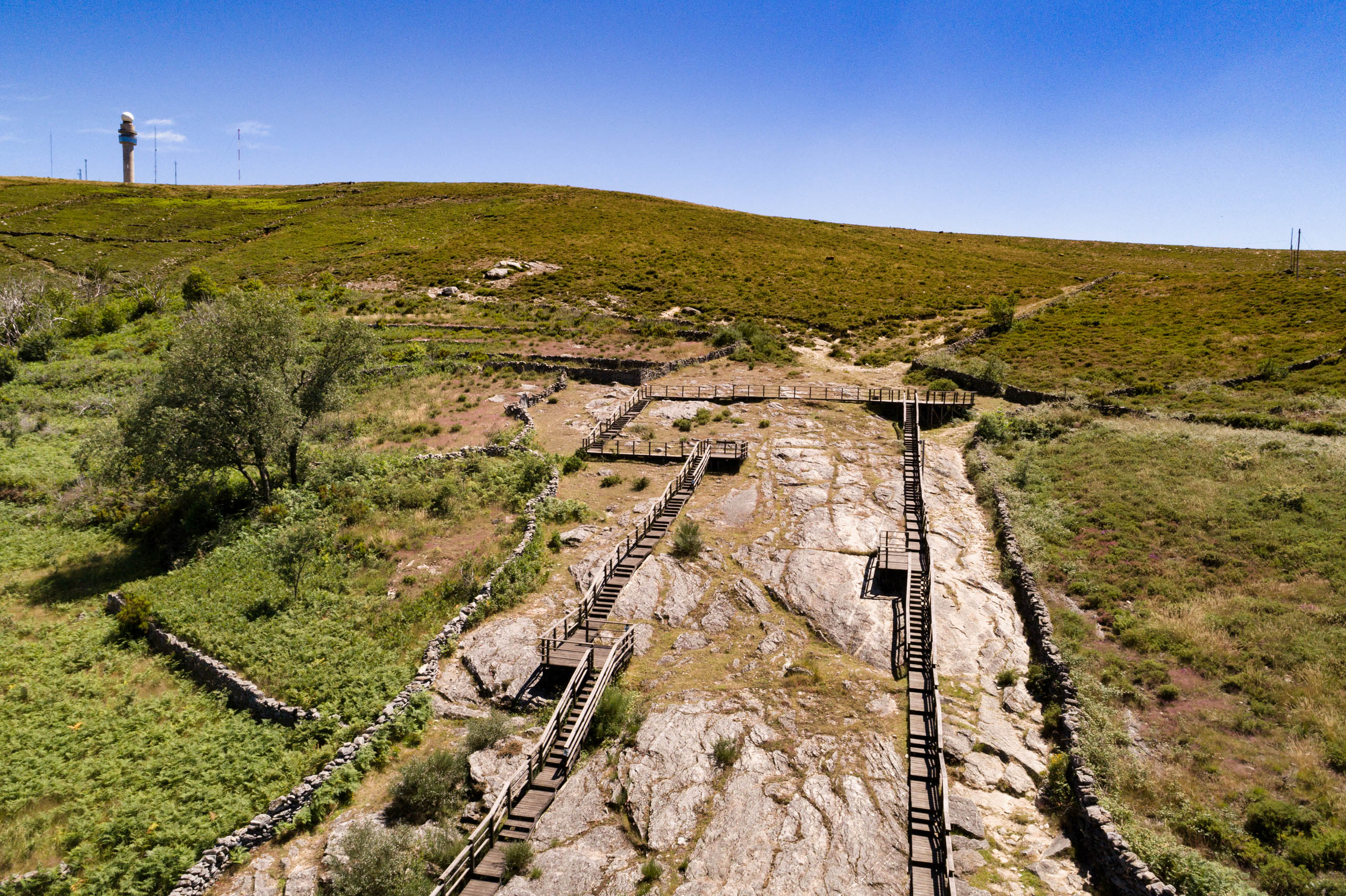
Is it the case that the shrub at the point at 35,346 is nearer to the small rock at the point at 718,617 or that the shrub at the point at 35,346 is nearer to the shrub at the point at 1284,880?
the small rock at the point at 718,617

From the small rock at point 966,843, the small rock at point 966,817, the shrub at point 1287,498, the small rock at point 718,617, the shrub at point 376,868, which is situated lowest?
the shrub at point 376,868

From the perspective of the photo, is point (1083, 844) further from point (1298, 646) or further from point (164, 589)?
point (164, 589)

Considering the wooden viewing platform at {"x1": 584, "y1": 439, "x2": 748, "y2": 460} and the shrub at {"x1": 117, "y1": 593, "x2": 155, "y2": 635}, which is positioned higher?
the wooden viewing platform at {"x1": 584, "y1": 439, "x2": 748, "y2": 460}

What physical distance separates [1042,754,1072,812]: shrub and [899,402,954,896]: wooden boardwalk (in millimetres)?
2554

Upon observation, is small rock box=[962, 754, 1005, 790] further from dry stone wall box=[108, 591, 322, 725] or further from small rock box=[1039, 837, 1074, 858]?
dry stone wall box=[108, 591, 322, 725]

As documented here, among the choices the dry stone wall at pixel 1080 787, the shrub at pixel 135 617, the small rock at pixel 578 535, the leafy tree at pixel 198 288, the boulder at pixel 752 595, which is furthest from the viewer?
the leafy tree at pixel 198 288

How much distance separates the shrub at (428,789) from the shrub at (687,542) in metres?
12.3

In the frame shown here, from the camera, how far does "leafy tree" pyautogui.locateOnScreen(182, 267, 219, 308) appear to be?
7125 centimetres

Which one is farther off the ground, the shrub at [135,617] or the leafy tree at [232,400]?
the leafy tree at [232,400]

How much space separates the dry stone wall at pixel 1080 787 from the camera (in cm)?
1481

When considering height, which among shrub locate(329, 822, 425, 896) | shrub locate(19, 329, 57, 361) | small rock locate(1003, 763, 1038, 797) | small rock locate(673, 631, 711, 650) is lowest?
shrub locate(329, 822, 425, 896)

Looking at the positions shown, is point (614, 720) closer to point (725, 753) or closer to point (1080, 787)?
point (725, 753)

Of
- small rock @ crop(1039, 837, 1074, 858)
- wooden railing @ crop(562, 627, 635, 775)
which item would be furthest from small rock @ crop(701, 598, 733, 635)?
small rock @ crop(1039, 837, 1074, 858)

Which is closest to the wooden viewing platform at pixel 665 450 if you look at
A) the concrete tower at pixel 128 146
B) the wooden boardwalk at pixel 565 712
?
the wooden boardwalk at pixel 565 712
